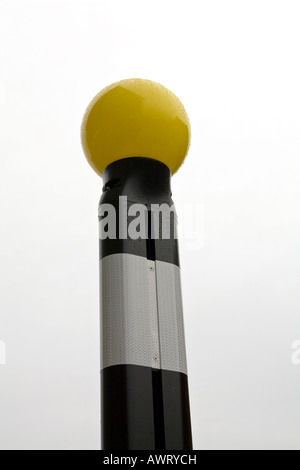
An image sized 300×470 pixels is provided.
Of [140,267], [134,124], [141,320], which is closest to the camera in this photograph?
[141,320]

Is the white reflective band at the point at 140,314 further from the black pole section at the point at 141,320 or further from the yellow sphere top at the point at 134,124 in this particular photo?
the yellow sphere top at the point at 134,124

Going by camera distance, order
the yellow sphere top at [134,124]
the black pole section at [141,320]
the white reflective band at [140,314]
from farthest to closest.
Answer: the yellow sphere top at [134,124] < the white reflective band at [140,314] < the black pole section at [141,320]

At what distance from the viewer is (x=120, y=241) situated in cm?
477

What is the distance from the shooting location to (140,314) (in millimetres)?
4512

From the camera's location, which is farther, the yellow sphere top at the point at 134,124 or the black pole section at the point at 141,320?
the yellow sphere top at the point at 134,124

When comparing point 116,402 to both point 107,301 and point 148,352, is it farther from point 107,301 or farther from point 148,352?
point 107,301

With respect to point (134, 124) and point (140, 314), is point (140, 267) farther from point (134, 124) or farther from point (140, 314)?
point (134, 124)

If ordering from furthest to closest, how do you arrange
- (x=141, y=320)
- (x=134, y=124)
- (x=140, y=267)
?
1. (x=134, y=124)
2. (x=140, y=267)
3. (x=141, y=320)

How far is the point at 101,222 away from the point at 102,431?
1730 mm

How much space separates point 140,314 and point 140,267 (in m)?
0.41

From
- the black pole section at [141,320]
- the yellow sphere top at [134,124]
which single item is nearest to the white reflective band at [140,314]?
the black pole section at [141,320]

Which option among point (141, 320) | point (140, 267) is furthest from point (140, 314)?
point (140, 267)

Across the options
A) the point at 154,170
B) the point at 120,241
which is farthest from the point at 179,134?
the point at 120,241

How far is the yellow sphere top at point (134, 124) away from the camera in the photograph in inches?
198
